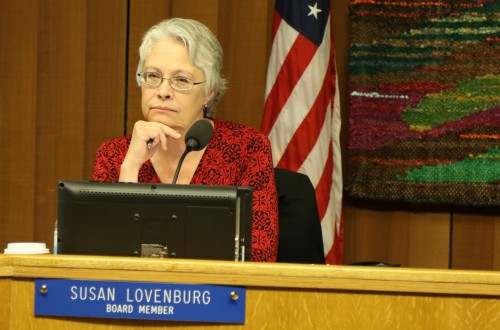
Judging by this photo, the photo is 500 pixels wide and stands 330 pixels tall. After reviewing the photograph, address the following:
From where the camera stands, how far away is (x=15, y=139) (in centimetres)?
401

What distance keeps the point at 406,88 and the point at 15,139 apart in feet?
5.97

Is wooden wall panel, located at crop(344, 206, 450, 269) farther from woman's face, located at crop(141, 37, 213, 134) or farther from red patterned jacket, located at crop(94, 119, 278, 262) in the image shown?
woman's face, located at crop(141, 37, 213, 134)

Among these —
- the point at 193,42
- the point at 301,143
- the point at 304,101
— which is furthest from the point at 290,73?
the point at 193,42

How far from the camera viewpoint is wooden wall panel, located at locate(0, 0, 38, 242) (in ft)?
13.1

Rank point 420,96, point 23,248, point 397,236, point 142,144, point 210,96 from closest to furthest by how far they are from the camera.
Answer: point 23,248 < point 142,144 < point 210,96 < point 420,96 < point 397,236

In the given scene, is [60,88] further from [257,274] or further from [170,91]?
[257,274]

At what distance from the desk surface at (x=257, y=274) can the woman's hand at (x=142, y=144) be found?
0.82m

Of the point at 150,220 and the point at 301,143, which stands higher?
the point at 301,143

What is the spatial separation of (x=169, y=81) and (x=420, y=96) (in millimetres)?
1600

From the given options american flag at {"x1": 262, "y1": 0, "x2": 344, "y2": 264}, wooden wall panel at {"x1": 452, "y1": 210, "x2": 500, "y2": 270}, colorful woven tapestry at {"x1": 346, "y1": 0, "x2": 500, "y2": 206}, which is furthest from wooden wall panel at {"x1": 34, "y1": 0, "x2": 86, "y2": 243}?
wooden wall panel at {"x1": 452, "y1": 210, "x2": 500, "y2": 270}

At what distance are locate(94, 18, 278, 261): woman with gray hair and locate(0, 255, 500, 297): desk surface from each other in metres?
0.90

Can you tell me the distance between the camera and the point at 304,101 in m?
3.71

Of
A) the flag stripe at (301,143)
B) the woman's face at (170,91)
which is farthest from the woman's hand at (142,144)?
the flag stripe at (301,143)

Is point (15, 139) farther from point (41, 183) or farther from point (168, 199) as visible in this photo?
point (168, 199)
